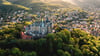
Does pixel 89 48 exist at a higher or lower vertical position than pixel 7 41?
lower

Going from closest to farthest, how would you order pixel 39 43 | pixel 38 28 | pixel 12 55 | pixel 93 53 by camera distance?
pixel 12 55 < pixel 39 43 < pixel 93 53 < pixel 38 28

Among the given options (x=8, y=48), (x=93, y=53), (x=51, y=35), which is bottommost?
(x=93, y=53)

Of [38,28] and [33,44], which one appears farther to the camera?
[38,28]

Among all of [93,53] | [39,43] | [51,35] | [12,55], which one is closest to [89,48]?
[93,53]

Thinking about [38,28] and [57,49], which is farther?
[38,28]

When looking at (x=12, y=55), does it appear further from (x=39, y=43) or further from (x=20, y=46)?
(x=39, y=43)

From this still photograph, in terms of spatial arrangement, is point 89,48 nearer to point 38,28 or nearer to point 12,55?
point 38,28

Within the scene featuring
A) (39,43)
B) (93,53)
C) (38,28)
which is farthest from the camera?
(38,28)

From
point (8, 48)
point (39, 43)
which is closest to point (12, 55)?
point (8, 48)

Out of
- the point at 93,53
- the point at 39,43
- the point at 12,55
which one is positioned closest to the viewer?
the point at 12,55
